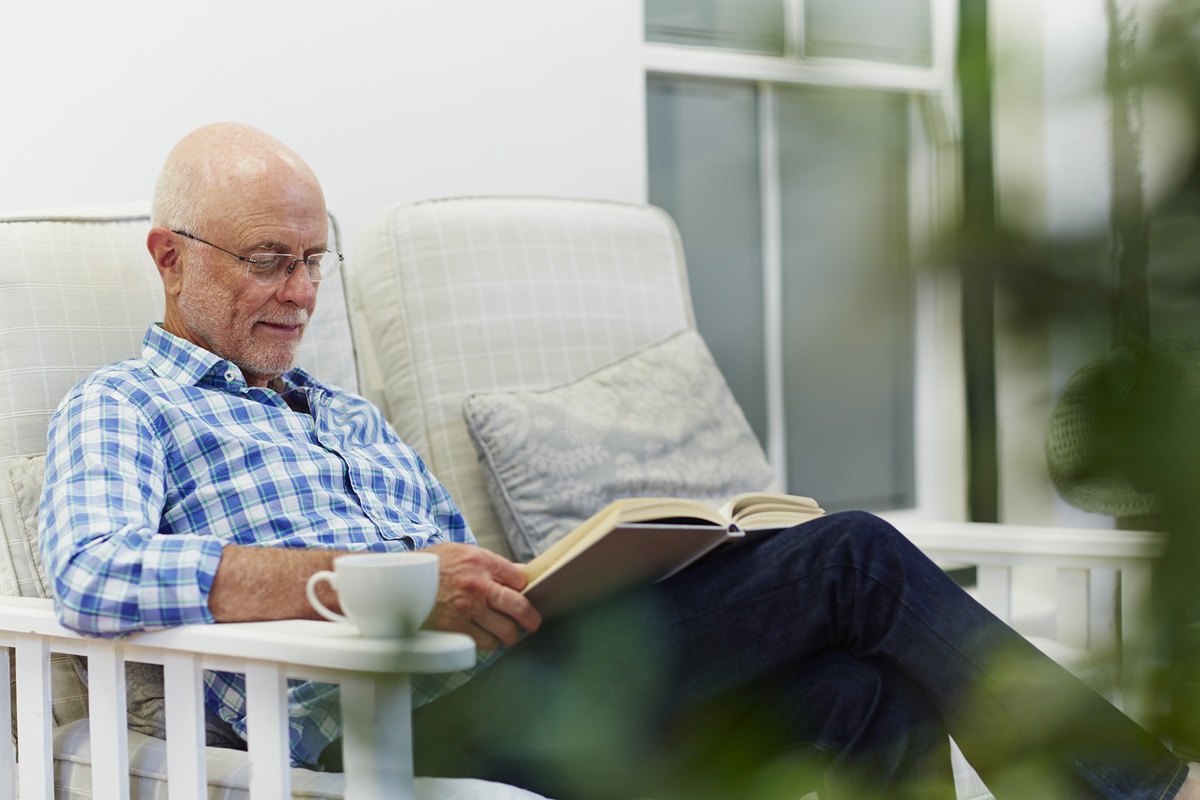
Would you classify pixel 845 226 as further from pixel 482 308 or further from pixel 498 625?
pixel 482 308

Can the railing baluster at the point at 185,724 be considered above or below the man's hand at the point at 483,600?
below

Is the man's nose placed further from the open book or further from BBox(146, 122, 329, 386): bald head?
the open book

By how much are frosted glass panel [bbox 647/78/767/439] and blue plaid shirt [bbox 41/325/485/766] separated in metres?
1.17

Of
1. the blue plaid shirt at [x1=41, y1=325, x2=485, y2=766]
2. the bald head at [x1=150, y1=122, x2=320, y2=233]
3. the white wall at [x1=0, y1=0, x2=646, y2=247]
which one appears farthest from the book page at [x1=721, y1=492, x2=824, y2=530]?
the bald head at [x1=150, y1=122, x2=320, y2=233]

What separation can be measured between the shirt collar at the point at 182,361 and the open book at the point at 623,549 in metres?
0.60

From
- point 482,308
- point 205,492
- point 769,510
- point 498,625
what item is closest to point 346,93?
point 482,308

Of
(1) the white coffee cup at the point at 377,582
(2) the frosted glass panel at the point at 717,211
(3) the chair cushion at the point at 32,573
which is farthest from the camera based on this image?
(2) the frosted glass panel at the point at 717,211

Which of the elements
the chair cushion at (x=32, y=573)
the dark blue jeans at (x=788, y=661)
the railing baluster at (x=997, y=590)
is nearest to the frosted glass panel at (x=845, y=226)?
the dark blue jeans at (x=788, y=661)

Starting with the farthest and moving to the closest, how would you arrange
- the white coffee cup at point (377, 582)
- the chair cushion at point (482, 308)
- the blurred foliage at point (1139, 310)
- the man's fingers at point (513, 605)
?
the chair cushion at point (482, 308) → the man's fingers at point (513, 605) → the white coffee cup at point (377, 582) → the blurred foliage at point (1139, 310)

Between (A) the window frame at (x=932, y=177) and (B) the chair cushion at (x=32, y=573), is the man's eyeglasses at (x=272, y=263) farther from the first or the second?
(A) the window frame at (x=932, y=177)

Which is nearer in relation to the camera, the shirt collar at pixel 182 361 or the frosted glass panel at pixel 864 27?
the frosted glass panel at pixel 864 27

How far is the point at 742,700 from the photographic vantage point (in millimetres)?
1230

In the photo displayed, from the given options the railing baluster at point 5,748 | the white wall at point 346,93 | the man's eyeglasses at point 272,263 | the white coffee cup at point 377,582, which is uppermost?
the white wall at point 346,93

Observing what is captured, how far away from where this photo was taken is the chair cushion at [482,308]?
189 cm
